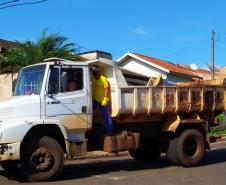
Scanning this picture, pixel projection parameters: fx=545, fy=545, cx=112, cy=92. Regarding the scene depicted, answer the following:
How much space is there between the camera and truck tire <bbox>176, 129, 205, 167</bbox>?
47.1ft

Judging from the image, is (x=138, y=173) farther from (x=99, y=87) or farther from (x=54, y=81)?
(x=54, y=81)

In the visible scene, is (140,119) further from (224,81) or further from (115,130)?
(224,81)

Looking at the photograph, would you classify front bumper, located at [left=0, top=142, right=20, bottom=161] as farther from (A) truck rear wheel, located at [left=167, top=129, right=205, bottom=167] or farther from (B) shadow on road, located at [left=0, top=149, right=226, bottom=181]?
(A) truck rear wheel, located at [left=167, top=129, right=205, bottom=167]

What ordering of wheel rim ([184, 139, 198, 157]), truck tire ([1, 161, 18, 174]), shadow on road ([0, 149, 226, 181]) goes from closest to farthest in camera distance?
truck tire ([1, 161, 18, 174]) → shadow on road ([0, 149, 226, 181]) → wheel rim ([184, 139, 198, 157])

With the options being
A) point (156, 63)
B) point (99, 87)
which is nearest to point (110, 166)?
point (99, 87)

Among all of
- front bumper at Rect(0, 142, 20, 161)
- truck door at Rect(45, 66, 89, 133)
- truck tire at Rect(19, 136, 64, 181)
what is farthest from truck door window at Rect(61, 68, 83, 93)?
front bumper at Rect(0, 142, 20, 161)

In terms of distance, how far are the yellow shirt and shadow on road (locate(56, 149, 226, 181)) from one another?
1.85 m

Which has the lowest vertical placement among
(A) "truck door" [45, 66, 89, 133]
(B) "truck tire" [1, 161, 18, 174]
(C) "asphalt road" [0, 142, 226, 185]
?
(C) "asphalt road" [0, 142, 226, 185]

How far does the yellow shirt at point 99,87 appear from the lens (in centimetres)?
1324

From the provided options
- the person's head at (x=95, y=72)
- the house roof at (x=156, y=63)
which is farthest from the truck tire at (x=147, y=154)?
the house roof at (x=156, y=63)

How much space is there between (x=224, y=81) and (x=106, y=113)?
4.75 meters

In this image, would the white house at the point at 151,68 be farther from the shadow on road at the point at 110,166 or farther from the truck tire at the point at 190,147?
the truck tire at the point at 190,147

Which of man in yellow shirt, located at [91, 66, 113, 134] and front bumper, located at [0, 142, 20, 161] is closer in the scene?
front bumper, located at [0, 142, 20, 161]

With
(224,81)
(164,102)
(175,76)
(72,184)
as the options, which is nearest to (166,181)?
(72,184)
